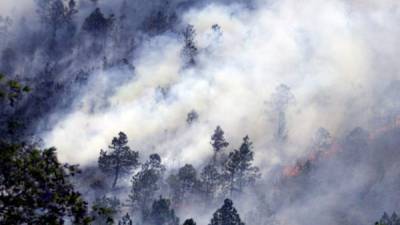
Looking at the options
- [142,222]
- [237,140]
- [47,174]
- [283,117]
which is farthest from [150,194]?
[47,174]

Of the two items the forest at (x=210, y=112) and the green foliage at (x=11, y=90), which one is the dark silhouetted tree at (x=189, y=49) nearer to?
the forest at (x=210, y=112)

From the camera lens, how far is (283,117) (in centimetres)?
15225

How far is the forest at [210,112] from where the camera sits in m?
114

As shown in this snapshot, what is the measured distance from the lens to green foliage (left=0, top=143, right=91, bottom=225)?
14602 millimetres

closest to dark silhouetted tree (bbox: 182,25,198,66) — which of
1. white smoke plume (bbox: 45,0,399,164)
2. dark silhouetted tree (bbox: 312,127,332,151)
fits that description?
white smoke plume (bbox: 45,0,399,164)

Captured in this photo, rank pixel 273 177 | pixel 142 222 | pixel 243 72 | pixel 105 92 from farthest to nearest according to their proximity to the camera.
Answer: pixel 243 72, pixel 105 92, pixel 273 177, pixel 142 222

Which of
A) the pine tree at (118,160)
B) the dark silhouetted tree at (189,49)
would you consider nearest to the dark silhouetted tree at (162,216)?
the pine tree at (118,160)

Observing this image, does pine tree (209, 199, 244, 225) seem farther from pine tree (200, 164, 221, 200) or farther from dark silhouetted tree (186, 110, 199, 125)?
dark silhouetted tree (186, 110, 199, 125)

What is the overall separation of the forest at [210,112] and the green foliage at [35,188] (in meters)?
61.6

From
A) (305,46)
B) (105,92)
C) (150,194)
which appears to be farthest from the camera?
(305,46)

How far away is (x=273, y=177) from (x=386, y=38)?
8389 cm

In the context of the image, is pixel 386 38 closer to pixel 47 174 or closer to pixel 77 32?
pixel 77 32

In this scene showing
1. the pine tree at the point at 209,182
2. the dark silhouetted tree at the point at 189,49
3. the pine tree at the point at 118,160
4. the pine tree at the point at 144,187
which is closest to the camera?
the pine tree at the point at 144,187

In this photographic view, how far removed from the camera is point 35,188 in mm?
14820
